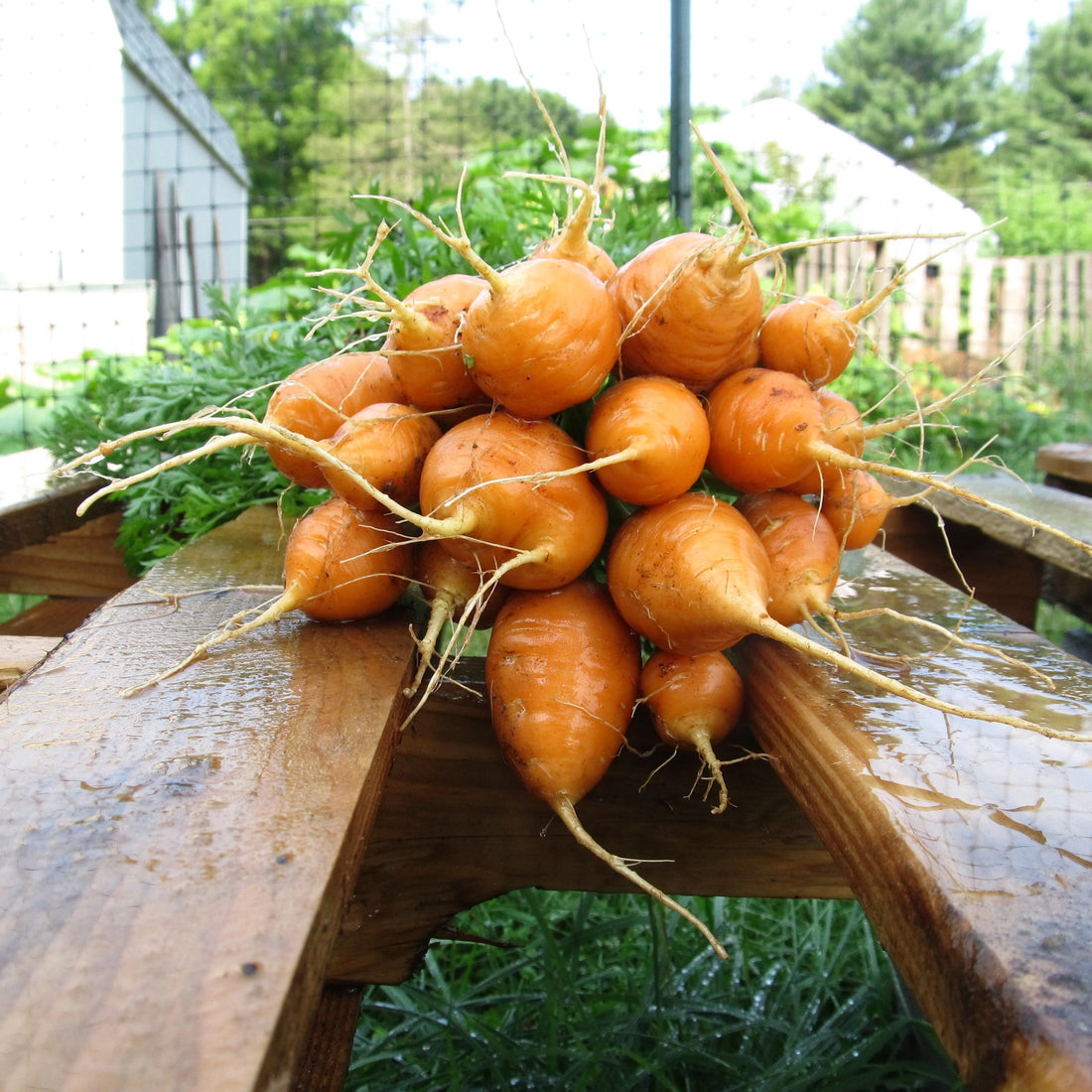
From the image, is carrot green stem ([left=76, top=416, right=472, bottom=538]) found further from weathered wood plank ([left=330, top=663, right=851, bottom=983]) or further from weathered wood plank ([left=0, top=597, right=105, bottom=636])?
weathered wood plank ([left=0, top=597, right=105, bottom=636])

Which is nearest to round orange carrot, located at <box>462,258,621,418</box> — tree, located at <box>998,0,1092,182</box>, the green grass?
the green grass

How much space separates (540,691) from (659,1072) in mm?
838

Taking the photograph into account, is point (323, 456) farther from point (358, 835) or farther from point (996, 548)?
point (996, 548)

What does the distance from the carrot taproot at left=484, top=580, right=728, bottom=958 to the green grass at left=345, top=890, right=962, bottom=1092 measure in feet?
1.92

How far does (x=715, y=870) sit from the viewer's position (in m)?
1.31

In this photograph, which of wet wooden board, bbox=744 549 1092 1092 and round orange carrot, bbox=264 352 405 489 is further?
round orange carrot, bbox=264 352 405 489

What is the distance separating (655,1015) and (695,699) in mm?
958

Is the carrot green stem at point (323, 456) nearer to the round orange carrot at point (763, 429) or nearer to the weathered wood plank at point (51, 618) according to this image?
the round orange carrot at point (763, 429)

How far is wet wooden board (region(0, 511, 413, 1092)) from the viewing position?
0.47 m

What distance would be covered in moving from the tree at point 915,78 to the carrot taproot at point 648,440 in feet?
117

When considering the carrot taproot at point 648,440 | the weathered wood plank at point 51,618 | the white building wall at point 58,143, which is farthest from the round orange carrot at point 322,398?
the white building wall at point 58,143

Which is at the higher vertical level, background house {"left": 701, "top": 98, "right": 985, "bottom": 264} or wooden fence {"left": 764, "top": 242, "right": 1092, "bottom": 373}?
background house {"left": 701, "top": 98, "right": 985, "bottom": 264}

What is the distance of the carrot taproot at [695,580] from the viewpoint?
0.97 metres

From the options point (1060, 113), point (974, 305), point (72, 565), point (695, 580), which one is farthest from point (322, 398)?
point (1060, 113)
